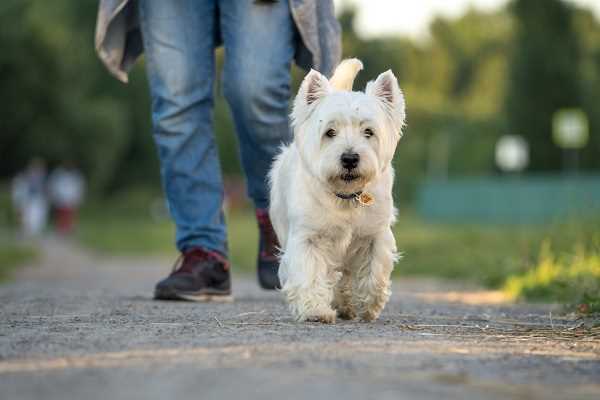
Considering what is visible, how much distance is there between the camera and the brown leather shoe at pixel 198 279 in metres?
6.41

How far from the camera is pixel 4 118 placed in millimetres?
45500

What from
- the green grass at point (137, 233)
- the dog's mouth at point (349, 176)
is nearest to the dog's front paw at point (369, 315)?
the dog's mouth at point (349, 176)

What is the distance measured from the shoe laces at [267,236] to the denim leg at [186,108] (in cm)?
25

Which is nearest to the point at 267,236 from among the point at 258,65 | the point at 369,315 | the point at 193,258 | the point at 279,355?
the point at 193,258

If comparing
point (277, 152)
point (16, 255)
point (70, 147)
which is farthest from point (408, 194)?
point (277, 152)

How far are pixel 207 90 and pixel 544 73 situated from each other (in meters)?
42.3

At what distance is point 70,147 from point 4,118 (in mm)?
3814

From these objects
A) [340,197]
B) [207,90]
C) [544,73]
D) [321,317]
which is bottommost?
[321,317]

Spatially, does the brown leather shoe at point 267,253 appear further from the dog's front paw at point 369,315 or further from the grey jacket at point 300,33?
the dog's front paw at point 369,315

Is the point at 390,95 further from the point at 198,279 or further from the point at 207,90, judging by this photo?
the point at 198,279

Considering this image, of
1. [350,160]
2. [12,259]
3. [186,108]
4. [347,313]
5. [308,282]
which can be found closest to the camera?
[350,160]

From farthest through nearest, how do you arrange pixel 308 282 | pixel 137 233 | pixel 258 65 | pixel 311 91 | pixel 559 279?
pixel 137 233
pixel 559 279
pixel 258 65
pixel 311 91
pixel 308 282

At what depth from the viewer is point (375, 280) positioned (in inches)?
219

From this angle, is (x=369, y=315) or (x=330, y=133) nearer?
(x=330, y=133)
